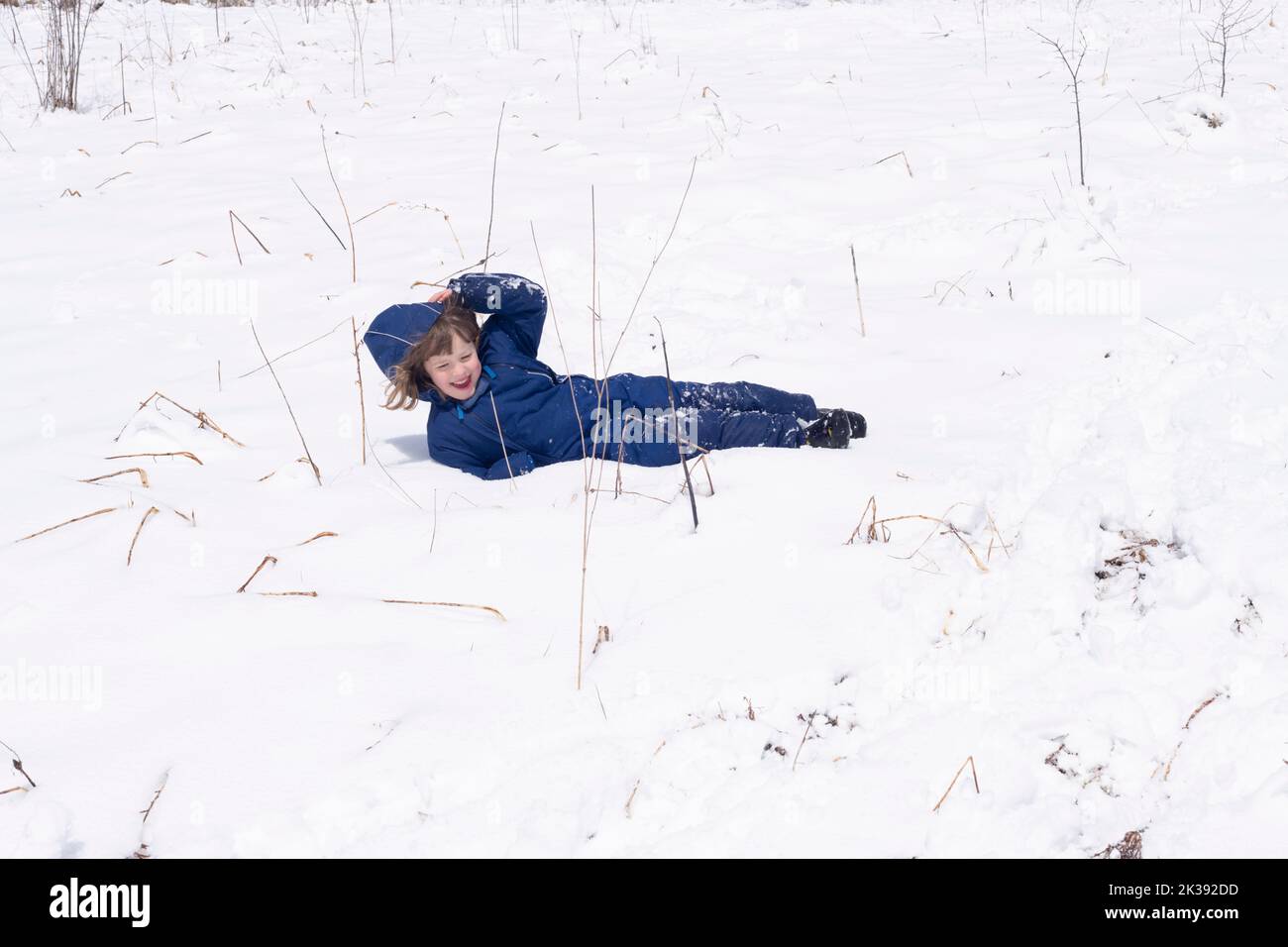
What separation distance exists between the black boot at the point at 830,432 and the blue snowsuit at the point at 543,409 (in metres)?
0.05

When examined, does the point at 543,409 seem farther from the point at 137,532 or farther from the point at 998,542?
the point at 998,542

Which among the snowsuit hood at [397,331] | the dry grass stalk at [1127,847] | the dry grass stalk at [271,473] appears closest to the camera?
the dry grass stalk at [1127,847]

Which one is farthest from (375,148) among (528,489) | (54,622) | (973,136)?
(54,622)

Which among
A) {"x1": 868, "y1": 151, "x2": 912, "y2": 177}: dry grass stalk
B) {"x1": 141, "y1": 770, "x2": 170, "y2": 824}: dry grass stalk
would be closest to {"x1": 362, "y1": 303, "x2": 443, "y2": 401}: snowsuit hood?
{"x1": 141, "y1": 770, "x2": 170, "y2": 824}: dry grass stalk

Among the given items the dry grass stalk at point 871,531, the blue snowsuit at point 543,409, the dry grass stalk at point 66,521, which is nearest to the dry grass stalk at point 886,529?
the dry grass stalk at point 871,531

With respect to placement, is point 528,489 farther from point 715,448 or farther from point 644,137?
point 644,137

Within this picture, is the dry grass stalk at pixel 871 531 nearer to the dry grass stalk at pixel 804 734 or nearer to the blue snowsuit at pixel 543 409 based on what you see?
the dry grass stalk at pixel 804 734

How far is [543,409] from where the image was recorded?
9.70 feet

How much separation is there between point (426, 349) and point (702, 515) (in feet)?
3.53

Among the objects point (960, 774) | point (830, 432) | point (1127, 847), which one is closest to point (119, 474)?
point (830, 432)

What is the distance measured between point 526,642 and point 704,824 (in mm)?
541

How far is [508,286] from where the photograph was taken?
3.03m

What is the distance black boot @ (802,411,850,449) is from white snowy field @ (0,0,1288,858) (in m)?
0.10

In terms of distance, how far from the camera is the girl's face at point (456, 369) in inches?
113
